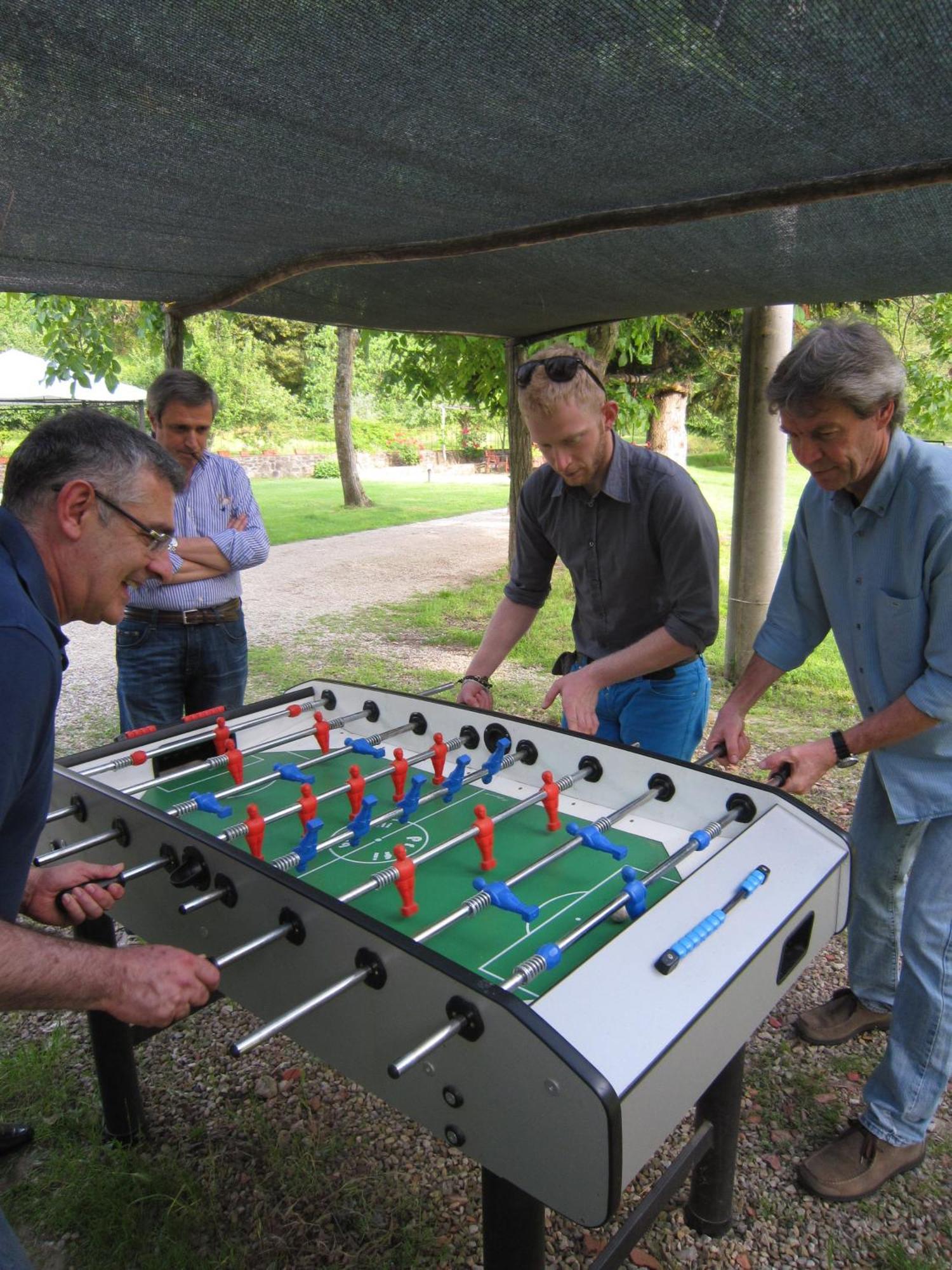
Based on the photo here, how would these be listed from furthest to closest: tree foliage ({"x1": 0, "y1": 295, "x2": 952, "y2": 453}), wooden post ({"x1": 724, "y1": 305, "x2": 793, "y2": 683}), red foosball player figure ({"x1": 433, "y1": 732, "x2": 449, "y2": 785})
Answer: tree foliage ({"x1": 0, "y1": 295, "x2": 952, "y2": 453}), wooden post ({"x1": 724, "y1": 305, "x2": 793, "y2": 683}), red foosball player figure ({"x1": 433, "y1": 732, "x2": 449, "y2": 785})

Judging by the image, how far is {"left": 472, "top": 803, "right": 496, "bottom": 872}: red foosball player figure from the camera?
6.16 ft

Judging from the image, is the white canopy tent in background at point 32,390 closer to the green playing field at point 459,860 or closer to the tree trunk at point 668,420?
the tree trunk at point 668,420

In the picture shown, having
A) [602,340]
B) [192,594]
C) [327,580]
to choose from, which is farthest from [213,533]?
[327,580]

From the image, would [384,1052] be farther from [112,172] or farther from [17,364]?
[17,364]

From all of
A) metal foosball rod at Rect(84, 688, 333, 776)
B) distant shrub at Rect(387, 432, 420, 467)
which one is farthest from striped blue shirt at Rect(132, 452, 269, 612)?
distant shrub at Rect(387, 432, 420, 467)

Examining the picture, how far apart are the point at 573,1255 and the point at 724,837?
3.58 ft

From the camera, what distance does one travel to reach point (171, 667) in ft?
11.2

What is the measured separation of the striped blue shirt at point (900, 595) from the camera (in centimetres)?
193

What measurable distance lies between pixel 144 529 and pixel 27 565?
0.24 m

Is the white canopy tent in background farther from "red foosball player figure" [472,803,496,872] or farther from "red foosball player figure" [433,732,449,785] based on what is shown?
"red foosball player figure" [472,803,496,872]

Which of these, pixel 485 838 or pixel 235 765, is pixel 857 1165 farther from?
pixel 235 765

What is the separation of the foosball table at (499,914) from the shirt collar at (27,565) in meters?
0.56

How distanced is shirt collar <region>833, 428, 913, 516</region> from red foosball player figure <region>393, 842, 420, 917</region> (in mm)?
1382

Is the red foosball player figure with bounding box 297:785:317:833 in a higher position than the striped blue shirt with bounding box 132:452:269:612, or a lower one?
lower
